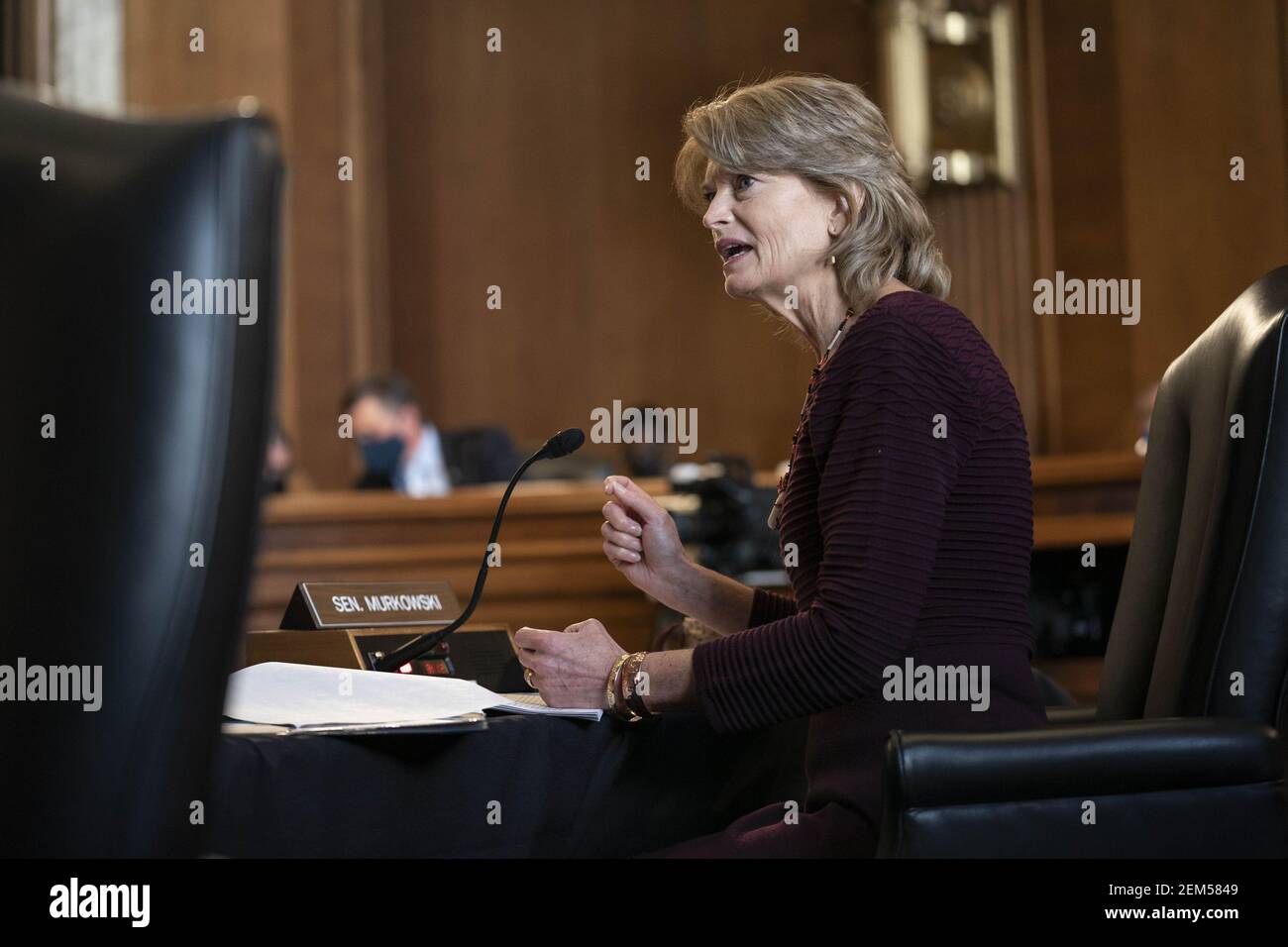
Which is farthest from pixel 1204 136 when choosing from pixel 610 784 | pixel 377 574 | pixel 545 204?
pixel 610 784

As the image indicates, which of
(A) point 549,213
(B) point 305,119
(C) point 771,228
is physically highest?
(B) point 305,119

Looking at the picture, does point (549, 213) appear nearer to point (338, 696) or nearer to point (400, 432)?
point (400, 432)

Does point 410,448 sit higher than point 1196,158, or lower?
lower

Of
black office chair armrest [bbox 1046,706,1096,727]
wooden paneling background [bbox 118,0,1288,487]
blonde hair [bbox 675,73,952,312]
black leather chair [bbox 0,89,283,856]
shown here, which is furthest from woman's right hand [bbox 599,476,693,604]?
wooden paneling background [bbox 118,0,1288,487]

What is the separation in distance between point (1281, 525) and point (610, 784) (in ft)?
2.18

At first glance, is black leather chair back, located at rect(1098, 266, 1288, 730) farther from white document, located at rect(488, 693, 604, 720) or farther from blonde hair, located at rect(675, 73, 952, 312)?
white document, located at rect(488, 693, 604, 720)

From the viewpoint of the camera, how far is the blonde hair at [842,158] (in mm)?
1592

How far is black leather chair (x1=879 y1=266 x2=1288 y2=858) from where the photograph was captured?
119cm

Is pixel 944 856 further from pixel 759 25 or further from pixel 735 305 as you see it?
pixel 759 25

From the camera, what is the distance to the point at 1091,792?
1222 millimetres

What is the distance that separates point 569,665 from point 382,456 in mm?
4516

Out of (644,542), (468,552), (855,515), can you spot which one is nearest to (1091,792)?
(855,515)

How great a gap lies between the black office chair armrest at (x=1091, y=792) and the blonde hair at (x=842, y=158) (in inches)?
22.3

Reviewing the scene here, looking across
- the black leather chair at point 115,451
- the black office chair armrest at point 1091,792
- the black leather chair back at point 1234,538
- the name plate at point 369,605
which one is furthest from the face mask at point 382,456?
the black leather chair at point 115,451
